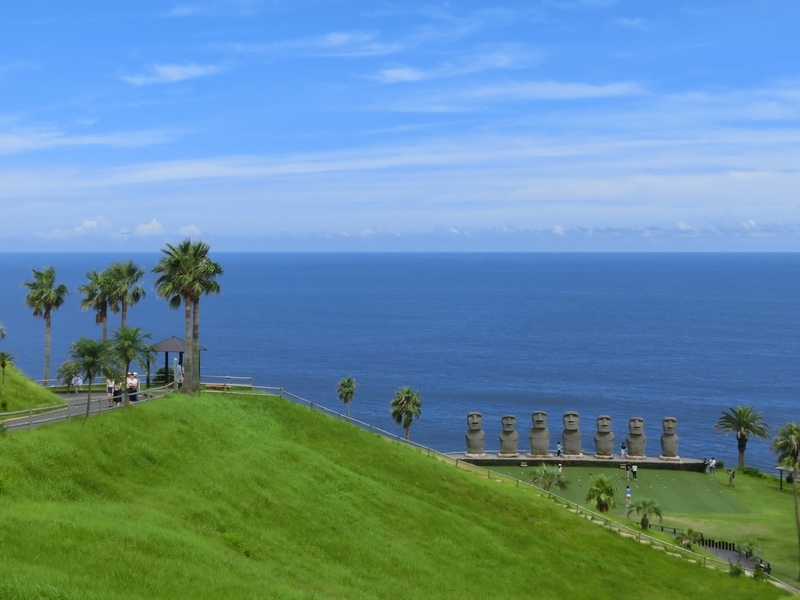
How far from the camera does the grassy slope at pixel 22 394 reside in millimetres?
40156

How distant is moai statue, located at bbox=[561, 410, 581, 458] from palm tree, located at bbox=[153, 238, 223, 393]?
31.6 metres

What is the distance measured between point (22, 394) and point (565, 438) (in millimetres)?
40963

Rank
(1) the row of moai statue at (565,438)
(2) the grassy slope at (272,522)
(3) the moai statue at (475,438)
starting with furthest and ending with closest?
1. (1) the row of moai statue at (565,438)
2. (3) the moai statue at (475,438)
3. (2) the grassy slope at (272,522)

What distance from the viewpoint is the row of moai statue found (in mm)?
62875

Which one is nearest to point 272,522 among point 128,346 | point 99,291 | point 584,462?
point 128,346

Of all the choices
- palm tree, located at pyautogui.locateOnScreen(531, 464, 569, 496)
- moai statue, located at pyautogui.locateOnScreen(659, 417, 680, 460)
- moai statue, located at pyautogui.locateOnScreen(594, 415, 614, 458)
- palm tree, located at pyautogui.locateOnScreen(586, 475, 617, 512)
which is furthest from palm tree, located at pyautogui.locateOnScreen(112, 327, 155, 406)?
moai statue, located at pyautogui.locateOnScreen(659, 417, 680, 460)

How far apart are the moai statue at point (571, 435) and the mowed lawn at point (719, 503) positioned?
1.58m

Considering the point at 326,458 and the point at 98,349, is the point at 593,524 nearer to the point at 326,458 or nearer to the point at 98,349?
the point at 326,458

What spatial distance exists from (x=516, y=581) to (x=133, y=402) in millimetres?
20580

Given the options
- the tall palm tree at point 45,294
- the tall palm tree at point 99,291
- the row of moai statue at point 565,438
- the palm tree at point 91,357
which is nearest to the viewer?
the palm tree at point 91,357

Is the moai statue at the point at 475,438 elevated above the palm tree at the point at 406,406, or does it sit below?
below

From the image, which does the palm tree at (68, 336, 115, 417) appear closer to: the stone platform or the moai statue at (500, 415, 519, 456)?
the stone platform

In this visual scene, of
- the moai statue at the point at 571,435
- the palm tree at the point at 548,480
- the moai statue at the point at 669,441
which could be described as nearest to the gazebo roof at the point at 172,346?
the palm tree at the point at 548,480

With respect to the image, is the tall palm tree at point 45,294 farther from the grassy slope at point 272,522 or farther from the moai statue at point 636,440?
the moai statue at point 636,440
